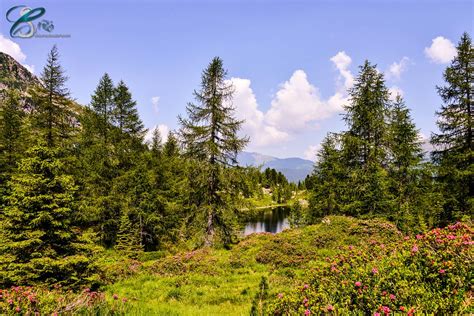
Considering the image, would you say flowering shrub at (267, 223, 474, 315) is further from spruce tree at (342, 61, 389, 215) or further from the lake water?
the lake water

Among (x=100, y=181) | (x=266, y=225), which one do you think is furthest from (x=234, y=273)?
(x=266, y=225)

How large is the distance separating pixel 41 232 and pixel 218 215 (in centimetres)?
1149

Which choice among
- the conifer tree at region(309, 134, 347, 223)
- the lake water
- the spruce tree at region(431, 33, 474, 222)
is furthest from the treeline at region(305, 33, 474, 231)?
the lake water

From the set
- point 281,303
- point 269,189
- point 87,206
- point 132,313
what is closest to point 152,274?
point 132,313

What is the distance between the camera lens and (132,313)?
484 cm

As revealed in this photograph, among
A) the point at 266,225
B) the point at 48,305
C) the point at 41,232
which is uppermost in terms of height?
the point at 41,232

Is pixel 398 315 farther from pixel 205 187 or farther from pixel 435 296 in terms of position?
pixel 205 187

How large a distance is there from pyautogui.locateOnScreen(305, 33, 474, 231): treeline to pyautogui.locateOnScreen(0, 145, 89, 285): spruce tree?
1671 cm

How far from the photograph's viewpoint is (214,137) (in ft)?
62.6

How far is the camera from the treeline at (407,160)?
56.6 ft

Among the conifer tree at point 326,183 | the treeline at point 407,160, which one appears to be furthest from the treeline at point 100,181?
the conifer tree at point 326,183

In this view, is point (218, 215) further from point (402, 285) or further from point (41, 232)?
point (402, 285)

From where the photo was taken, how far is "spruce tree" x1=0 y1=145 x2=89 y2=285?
331 inches

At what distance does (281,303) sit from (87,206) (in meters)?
22.0
